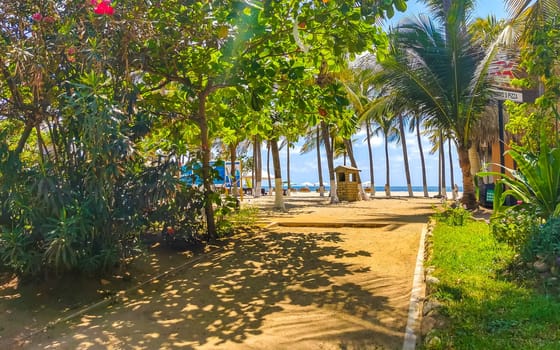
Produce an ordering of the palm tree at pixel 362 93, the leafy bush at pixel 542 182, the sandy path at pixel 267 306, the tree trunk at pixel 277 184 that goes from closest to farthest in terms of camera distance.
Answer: the sandy path at pixel 267 306
the leafy bush at pixel 542 182
the palm tree at pixel 362 93
the tree trunk at pixel 277 184

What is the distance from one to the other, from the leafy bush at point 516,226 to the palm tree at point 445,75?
707 centimetres

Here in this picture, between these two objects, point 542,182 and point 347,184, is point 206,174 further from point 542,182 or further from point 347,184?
point 347,184

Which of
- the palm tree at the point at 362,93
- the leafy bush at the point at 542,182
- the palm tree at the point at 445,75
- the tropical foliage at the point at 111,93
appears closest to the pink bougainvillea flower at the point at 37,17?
the tropical foliage at the point at 111,93

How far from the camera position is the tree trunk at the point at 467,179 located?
12.1 meters

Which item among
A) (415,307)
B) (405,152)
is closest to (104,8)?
(415,307)

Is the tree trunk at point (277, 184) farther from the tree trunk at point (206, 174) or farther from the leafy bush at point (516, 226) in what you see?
the leafy bush at point (516, 226)

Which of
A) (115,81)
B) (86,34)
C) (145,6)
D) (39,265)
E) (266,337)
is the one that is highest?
(145,6)

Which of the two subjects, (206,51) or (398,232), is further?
(398,232)

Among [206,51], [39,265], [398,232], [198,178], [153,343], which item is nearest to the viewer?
[153,343]

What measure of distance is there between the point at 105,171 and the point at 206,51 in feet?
11.6

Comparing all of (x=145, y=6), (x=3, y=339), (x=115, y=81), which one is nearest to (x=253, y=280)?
(x=3, y=339)

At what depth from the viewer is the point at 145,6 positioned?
621 centimetres

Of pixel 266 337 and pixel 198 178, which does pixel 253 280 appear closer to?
pixel 266 337

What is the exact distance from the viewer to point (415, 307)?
163 inches
